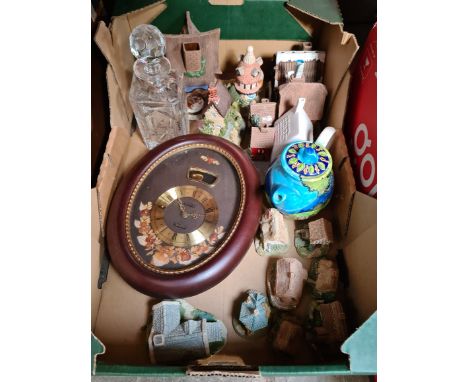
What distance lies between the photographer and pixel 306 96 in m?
1.05

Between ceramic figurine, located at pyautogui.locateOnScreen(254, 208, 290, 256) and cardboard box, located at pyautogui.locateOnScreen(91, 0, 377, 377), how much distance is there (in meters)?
0.03

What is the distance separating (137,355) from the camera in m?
0.84

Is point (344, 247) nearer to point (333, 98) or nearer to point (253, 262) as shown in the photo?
point (253, 262)

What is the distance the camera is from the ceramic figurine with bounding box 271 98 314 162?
0.97m

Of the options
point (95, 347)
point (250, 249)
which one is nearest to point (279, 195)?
point (250, 249)

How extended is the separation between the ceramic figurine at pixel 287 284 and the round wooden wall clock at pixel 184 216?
10 cm

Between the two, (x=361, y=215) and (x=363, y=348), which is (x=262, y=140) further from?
(x=363, y=348)

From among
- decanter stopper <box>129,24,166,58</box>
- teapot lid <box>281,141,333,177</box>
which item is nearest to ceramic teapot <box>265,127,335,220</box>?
teapot lid <box>281,141,333,177</box>

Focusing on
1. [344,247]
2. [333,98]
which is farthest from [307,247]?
[333,98]

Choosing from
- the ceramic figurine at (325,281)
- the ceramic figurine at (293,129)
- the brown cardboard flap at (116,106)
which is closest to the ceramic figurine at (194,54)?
the brown cardboard flap at (116,106)

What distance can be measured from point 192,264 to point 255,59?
61 cm

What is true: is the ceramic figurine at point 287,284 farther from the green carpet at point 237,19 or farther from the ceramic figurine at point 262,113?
the green carpet at point 237,19

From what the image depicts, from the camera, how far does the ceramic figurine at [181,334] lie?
793 millimetres

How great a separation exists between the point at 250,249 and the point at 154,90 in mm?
498
